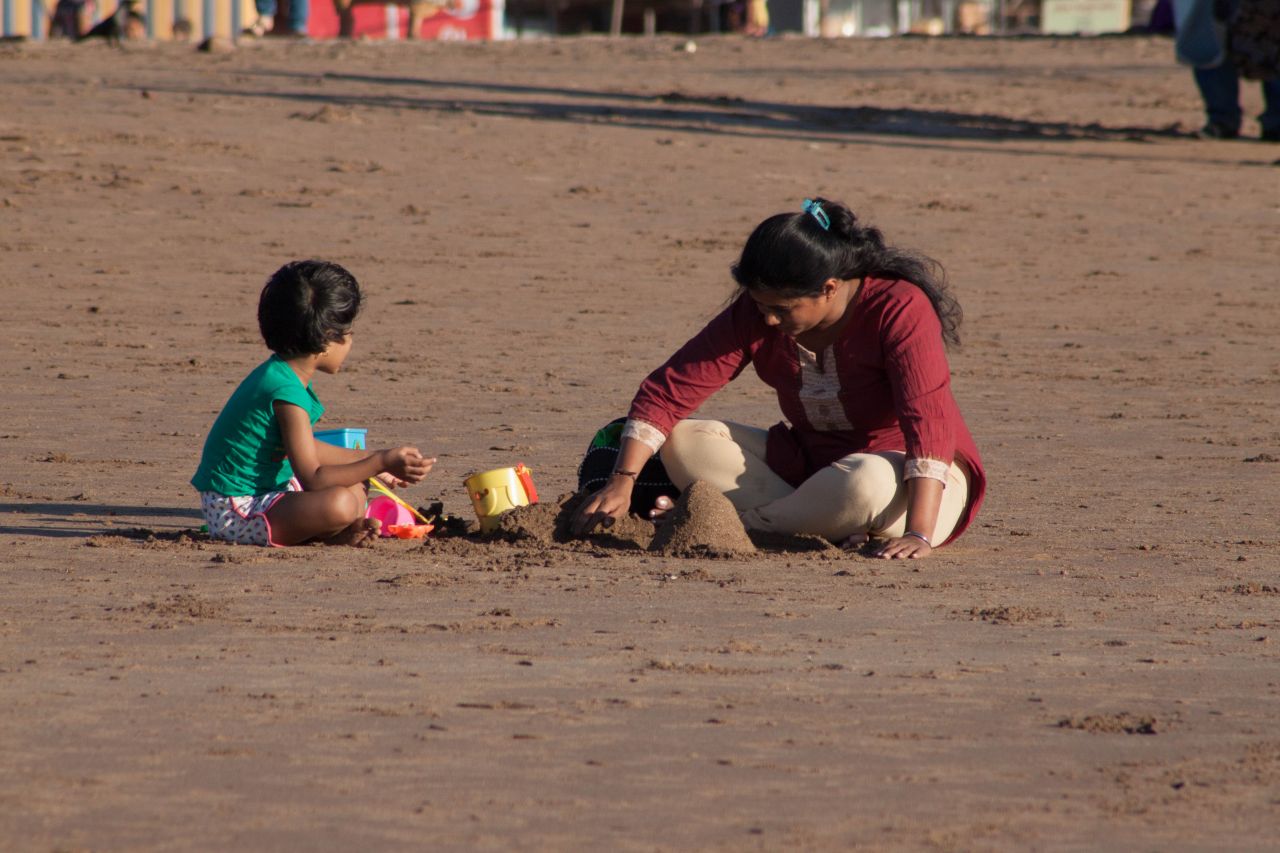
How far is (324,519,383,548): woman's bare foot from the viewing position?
17.5 feet

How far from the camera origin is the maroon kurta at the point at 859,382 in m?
5.00

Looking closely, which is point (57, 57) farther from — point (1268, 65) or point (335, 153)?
point (1268, 65)

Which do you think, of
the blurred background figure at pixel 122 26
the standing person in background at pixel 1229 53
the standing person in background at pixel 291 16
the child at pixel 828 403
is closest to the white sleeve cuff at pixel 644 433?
the child at pixel 828 403

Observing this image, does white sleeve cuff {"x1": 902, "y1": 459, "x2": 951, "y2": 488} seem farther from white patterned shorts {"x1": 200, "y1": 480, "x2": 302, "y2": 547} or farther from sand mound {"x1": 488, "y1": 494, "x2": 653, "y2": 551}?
white patterned shorts {"x1": 200, "y1": 480, "x2": 302, "y2": 547}

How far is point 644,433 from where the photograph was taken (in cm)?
524

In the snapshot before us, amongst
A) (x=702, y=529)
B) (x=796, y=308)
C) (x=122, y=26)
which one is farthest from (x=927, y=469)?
(x=122, y=26)

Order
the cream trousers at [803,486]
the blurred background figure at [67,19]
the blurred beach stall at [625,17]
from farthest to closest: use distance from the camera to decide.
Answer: the blurred beach stall at [625,17] < the blurred background figure at [67,19] < the cream trousers at [803,486]

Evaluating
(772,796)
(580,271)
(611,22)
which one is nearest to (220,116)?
(580,271)

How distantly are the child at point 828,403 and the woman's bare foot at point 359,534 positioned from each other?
600 mm

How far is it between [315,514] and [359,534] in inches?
8.5

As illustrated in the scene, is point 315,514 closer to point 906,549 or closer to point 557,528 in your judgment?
point 557,528

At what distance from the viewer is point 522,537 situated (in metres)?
5.32

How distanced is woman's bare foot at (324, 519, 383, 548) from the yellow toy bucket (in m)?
0.30

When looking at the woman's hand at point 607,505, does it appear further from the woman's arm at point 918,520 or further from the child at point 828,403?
the woman's arm at point 918,520
